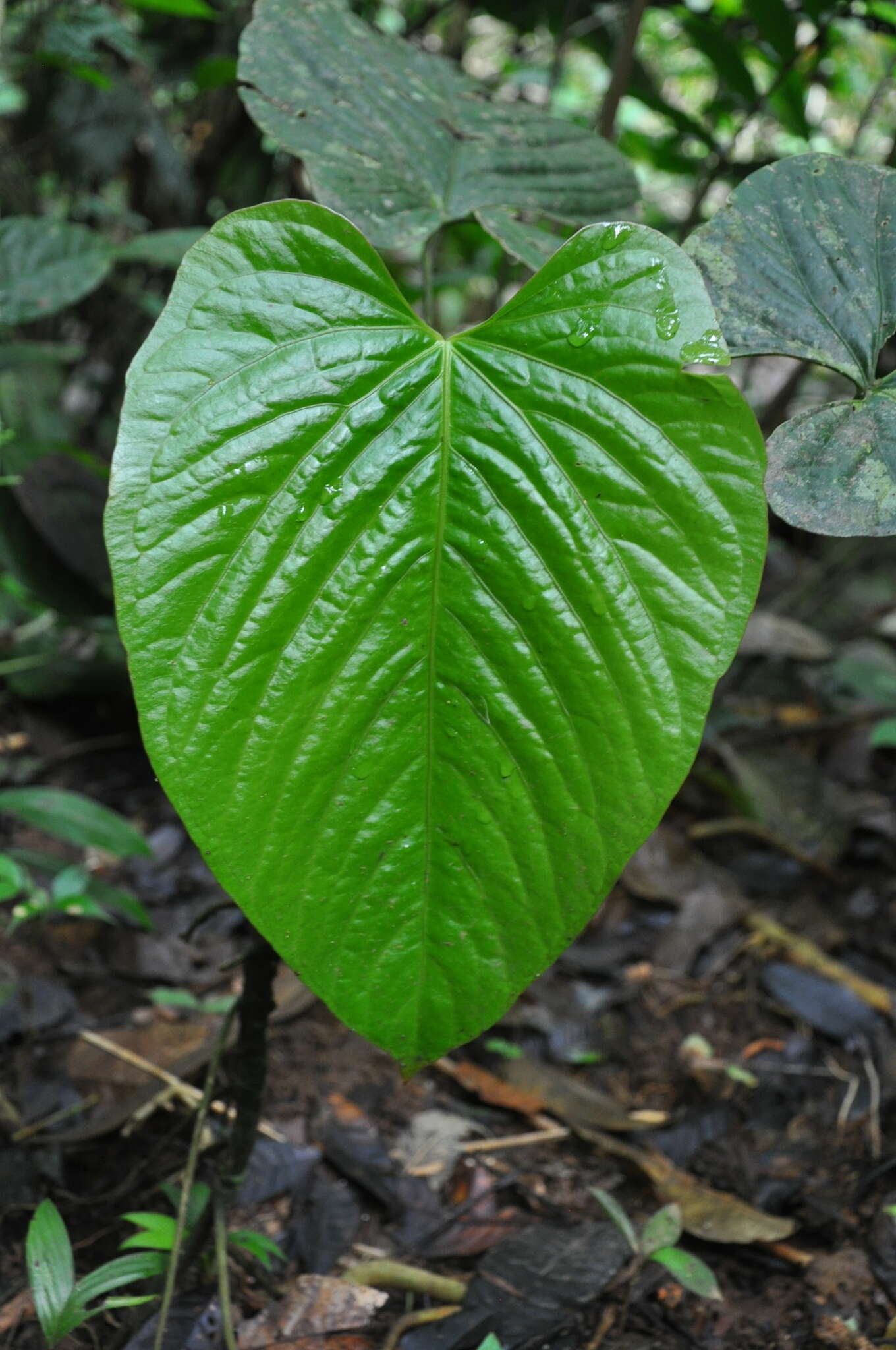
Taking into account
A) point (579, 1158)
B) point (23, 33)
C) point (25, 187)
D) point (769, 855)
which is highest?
point (23, 33)

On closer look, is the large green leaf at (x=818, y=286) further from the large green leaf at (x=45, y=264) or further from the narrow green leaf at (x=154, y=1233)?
the large green leaf at (x=45, y=264)

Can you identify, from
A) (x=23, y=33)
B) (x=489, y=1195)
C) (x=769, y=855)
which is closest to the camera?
(x=489, y=1195)

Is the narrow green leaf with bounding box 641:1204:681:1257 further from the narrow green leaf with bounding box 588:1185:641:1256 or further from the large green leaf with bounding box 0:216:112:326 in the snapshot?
the large green leaf with bounding box 0:216:112:326

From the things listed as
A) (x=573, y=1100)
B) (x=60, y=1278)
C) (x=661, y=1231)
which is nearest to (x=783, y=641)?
(x=573, y=1100)

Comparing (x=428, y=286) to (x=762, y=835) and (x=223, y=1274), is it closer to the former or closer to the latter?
(x=223, y=1274)

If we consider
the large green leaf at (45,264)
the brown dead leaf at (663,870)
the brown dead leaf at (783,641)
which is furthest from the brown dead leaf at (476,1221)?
the large green leaf at (45,264)

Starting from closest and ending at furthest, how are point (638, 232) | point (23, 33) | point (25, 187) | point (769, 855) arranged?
1. point (638, 232)
2. point (769, 855)
3. point (23, 33)
4. point (25, 187)

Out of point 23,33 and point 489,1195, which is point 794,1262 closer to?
Answer: point 489,1195

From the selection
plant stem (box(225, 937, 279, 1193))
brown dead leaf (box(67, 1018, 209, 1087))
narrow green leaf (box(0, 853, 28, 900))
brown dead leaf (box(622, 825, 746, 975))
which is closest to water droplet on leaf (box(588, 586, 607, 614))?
plant stem (box(225, 937, 279, 1193))

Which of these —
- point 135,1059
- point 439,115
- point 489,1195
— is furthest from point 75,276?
point 489,1195
